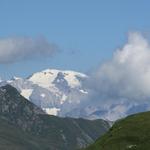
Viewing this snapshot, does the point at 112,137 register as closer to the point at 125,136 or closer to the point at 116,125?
the point at 125,136

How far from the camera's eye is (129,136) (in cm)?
15062

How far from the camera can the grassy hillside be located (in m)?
143

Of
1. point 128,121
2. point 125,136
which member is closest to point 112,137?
point 125,136

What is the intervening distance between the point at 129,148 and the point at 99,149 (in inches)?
451

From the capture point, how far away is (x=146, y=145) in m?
138

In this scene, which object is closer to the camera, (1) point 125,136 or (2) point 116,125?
(1) point 125,136

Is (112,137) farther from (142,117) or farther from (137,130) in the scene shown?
(142,117)

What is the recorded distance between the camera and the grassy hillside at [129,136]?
14262 cm

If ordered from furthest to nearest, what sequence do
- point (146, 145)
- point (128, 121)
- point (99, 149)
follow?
point (128, 121) → point (99, 149) → point (146, 145)

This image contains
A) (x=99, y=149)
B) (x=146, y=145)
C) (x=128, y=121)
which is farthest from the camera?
(x=128, y=121)

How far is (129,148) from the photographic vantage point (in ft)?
456

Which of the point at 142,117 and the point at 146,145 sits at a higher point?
the point at 142,117

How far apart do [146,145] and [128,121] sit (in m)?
29.5

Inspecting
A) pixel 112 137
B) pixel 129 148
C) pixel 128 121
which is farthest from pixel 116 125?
pixel 129 148
